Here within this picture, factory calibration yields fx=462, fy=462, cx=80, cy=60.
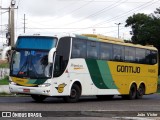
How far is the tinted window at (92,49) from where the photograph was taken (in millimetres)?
23562

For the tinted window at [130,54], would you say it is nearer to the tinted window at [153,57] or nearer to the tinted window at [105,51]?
the tinted window at [105,51]

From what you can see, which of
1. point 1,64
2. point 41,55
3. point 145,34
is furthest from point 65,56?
point 1,64

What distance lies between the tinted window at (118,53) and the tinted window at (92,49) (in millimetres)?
2000

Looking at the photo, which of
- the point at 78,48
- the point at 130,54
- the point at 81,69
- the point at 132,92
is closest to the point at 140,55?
the point at 130,54

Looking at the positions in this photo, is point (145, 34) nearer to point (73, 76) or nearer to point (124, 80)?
point (124, 80)

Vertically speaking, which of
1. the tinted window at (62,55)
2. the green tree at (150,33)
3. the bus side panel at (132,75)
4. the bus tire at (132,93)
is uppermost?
the green tree at (150,33)

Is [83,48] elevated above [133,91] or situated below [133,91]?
above

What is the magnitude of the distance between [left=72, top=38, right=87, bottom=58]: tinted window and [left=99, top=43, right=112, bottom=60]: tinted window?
1.68 meters

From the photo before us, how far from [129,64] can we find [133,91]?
6.79 ft

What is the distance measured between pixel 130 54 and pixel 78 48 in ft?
19.4

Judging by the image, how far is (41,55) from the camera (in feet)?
69.2

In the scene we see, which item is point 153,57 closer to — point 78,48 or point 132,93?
point 132,93

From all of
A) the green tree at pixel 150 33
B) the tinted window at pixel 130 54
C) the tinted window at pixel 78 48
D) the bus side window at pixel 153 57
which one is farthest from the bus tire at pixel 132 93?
the green tree at pixel 150 33

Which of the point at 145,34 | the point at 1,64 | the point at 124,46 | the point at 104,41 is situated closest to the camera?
the point at 104,41
